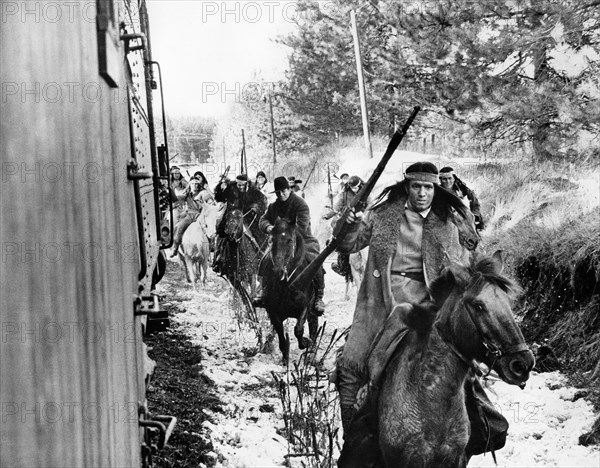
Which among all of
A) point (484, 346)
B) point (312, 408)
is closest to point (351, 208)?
point (484, 346)

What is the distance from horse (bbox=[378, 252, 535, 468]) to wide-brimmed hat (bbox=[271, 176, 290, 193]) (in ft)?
3.77

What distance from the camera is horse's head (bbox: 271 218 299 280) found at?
482 cm

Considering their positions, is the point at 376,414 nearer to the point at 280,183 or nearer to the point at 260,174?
the point at 280,183

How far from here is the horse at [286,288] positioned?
481 cm

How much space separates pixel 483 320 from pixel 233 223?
181 centimetres

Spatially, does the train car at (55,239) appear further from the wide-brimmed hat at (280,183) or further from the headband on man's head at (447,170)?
the headband on man's head at (447,170)

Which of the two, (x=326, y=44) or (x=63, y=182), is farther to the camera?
(x=326, y=44)

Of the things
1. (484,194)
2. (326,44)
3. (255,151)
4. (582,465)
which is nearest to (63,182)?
(255,151)

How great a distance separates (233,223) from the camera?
4852 mm

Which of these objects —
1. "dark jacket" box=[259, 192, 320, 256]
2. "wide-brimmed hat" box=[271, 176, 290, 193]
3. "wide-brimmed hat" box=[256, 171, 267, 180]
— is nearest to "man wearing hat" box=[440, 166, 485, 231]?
"dark jacket" box=[259, 192, 320, 256]

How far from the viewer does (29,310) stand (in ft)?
6.75

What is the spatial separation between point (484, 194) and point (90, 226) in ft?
11.2

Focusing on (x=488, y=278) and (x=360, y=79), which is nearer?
(x=488, y=278)

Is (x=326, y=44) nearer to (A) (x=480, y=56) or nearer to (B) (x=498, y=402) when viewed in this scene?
(A) (x=480, y=56)
